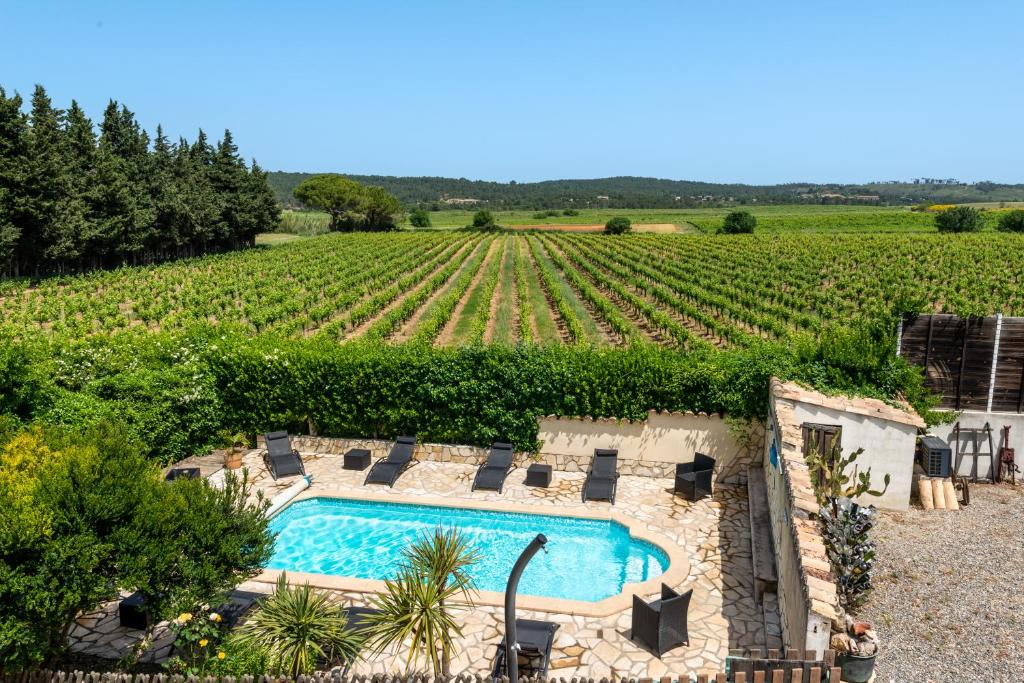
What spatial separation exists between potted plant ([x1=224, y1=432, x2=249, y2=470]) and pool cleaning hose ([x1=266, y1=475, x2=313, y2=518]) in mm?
1657

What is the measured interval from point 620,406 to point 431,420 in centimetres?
382

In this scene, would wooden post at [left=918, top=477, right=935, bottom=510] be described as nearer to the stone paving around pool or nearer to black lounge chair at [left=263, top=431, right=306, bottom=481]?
the stone paving around pool

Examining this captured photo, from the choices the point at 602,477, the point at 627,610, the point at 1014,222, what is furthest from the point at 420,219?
the point at 627,610

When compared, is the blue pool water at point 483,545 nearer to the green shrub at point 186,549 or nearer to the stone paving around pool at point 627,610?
the stone paving around pool at point 627,610

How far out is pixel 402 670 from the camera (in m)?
7.40

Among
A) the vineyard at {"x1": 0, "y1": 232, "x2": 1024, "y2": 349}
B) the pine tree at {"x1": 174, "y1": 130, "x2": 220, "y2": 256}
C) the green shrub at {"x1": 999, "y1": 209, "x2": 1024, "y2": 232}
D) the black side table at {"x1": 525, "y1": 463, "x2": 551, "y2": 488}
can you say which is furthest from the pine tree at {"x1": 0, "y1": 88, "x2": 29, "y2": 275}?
the green shrub at {"x1": 999, "y1": 209, "x2": 1024, "y2": 232}

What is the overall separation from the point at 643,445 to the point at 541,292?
24.4 meters

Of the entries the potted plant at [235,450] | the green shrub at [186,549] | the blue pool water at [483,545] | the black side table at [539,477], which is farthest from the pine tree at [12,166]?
the green shrub at [186,549]

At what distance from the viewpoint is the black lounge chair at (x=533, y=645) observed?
275 inches

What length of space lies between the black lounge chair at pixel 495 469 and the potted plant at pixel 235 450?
4840mm

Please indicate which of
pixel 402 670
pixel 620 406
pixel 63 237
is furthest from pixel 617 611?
pixel 63 237

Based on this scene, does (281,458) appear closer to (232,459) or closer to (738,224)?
(232,459)

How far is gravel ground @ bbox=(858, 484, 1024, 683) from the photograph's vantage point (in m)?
7.12

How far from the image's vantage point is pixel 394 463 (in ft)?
42.6
